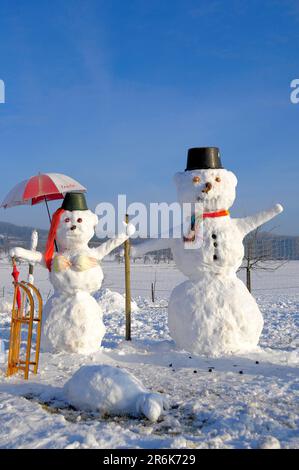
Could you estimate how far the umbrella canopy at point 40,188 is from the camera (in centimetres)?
721

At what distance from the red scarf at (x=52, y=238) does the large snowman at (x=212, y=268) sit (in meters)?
1.70

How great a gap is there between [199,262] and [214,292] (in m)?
0.45

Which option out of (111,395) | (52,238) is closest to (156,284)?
(52,238)

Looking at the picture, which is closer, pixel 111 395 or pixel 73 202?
pixel 111 395

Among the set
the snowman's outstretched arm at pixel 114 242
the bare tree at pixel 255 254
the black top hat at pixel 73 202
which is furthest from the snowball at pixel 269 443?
the bare tree at pixel 255 254

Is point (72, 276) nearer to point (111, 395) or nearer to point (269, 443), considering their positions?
point (111, 395)

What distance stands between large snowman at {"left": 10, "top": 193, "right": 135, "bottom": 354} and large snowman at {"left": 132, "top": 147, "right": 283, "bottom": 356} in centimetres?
109

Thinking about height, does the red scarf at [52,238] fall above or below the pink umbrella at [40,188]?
below

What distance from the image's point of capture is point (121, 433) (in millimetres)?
3791

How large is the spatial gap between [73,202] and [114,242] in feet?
2.72

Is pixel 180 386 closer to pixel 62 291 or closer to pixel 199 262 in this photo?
pixel 199 262

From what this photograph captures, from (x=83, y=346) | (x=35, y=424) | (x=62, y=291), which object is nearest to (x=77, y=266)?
(x=62, y=291)

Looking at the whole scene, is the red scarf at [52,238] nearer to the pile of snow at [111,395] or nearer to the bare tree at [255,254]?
the pile of snow at [111,395]

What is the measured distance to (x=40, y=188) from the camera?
286 inches
